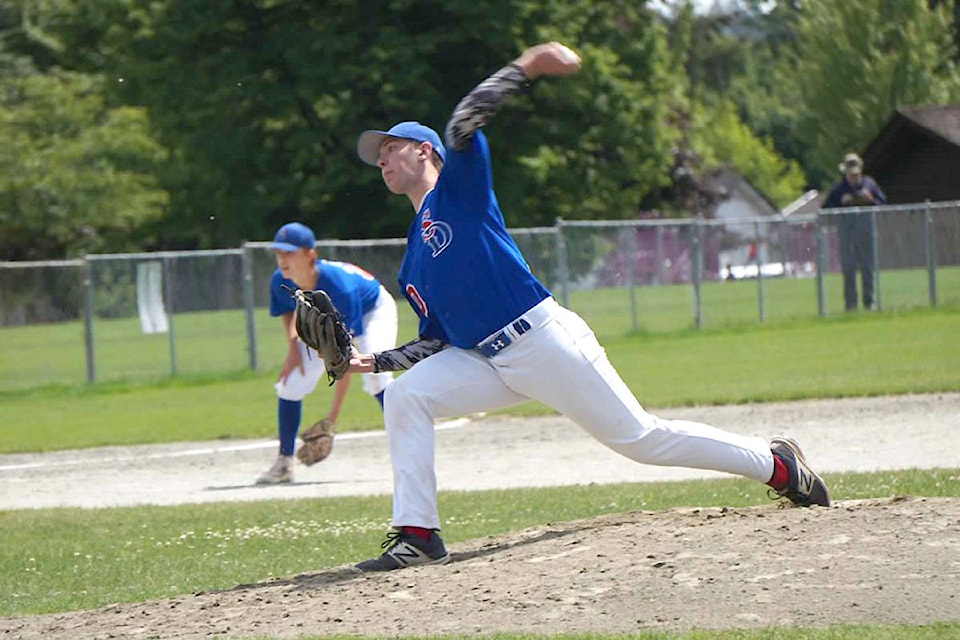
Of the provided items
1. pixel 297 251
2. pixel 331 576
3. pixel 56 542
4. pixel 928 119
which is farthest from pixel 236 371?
pixel 928 119

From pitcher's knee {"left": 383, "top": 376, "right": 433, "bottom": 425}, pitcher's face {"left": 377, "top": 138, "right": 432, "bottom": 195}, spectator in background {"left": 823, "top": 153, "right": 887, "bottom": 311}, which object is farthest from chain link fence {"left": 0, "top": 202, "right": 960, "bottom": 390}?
pitcher's knee {"left": 383, "top": 376, "right": 433, "bottom": 425}

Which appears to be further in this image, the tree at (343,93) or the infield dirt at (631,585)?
the tree at (343,93)

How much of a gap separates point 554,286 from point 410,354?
19.2 m

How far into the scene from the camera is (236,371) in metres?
23.3

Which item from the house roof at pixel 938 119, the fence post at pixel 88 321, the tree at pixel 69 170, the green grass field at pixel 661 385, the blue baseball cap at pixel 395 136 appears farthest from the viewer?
the tree at pixel 69 170

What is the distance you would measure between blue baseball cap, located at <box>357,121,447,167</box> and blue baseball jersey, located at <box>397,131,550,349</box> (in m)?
0.27

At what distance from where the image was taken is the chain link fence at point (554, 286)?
2330cm

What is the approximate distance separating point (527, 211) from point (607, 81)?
4946 mm

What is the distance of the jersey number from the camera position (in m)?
7.10

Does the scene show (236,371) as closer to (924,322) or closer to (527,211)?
(924,322)

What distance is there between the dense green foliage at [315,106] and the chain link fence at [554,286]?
50.2ft

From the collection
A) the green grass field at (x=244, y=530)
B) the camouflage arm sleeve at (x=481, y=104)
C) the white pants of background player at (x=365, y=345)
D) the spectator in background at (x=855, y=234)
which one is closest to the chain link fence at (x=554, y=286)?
the spectator in background at (x=855, y=234)

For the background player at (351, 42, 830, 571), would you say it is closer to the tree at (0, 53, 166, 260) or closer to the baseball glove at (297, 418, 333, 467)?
the baseball glove at (297, 418, 333, 467)

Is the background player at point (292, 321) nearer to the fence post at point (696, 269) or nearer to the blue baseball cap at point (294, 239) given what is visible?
the blue baseball cap at point (294, 239)
